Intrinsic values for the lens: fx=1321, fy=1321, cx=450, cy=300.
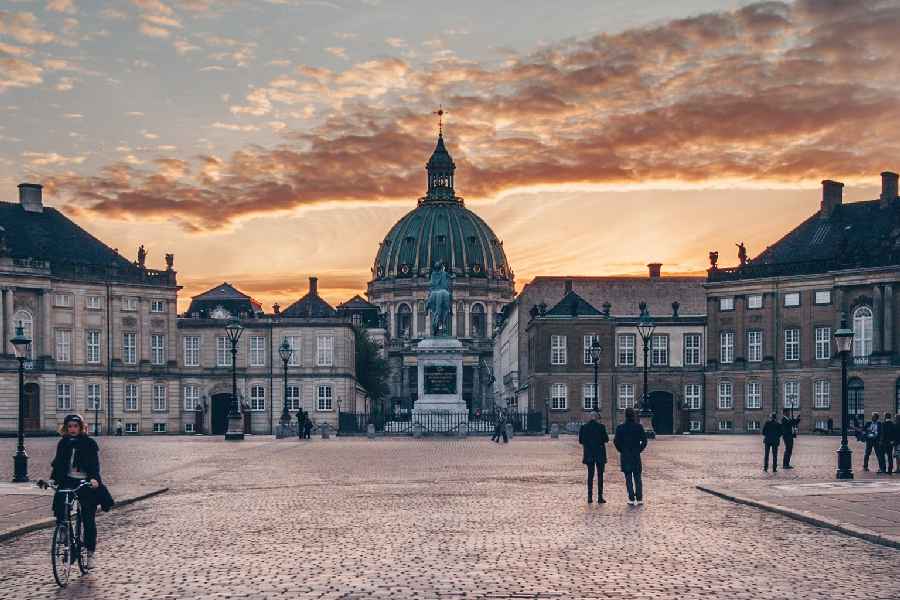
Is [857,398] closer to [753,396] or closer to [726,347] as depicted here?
[753,396]

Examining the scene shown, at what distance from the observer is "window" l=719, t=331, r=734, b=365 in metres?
92.7

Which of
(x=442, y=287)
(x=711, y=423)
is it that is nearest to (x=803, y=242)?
(x=711, y=423)

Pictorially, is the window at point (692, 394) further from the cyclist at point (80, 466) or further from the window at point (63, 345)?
the cyclist at point (80, 466)

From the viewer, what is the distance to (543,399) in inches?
3691

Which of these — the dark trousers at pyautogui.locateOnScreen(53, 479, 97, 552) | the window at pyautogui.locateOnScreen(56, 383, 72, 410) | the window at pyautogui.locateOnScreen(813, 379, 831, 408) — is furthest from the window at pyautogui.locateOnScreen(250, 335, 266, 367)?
the dark trousers at pyautogui.locateOnScreen(53, 479, 97, 552)

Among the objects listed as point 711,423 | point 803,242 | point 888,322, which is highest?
point 803,242

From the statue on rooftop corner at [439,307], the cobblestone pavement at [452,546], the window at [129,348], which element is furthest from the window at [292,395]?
the cobblestone pavement at [452,546]

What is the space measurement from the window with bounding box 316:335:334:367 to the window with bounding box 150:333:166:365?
12.3m

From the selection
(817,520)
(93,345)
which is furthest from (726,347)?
(817,520)

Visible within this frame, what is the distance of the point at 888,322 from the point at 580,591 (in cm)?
7234

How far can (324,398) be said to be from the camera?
98500 mm

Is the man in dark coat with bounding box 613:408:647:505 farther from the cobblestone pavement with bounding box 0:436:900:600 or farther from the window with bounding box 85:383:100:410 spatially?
the window with bounding box 85:383:100:410

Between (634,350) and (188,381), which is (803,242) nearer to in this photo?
(634,350)

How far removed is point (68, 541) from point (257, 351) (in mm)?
83250
